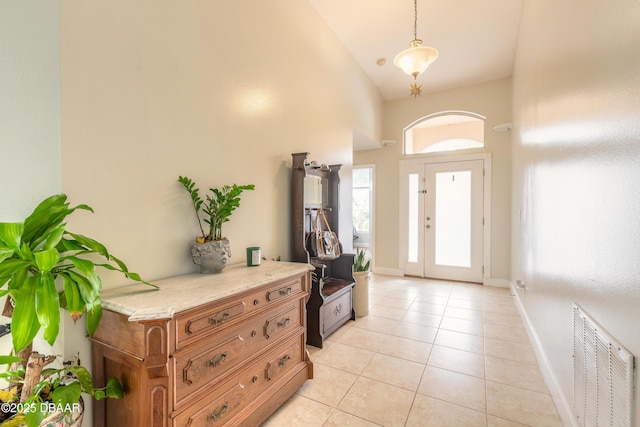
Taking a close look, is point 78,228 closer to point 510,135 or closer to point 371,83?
point 371,83

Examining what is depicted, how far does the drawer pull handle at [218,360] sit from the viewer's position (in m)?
1.32

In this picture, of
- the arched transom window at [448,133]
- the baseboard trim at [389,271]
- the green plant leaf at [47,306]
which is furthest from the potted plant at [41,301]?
the arched transom window at [448,133]

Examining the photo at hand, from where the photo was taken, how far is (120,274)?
141 cm

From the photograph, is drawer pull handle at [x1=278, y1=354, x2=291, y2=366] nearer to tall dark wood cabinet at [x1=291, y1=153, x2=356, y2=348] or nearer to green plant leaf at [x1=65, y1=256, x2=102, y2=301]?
tall dark wood cabinet at [x1=291, y1=153, x2=356, y2=348]

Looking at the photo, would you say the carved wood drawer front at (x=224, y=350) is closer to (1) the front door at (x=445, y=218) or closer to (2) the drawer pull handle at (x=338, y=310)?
(2) the drawer pull handle at (x=338, y=310)

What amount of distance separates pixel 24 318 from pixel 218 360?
76cm

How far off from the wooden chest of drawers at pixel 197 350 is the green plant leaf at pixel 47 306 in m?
0.22

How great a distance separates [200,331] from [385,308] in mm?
2786

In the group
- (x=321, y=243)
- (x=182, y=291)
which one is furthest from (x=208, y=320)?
(x=321, y=243)

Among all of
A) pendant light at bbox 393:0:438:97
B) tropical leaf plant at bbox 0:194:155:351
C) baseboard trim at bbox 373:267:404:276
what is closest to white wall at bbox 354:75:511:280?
baseboard trim at bbox 373:267:404:276

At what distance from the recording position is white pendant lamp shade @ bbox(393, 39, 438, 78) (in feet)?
Answer: 8.25

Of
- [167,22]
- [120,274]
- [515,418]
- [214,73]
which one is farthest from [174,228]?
[515,418]

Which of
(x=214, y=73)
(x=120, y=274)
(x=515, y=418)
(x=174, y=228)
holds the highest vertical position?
(x=214, y=73)

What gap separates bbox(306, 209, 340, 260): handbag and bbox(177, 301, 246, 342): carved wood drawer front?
1.32m
